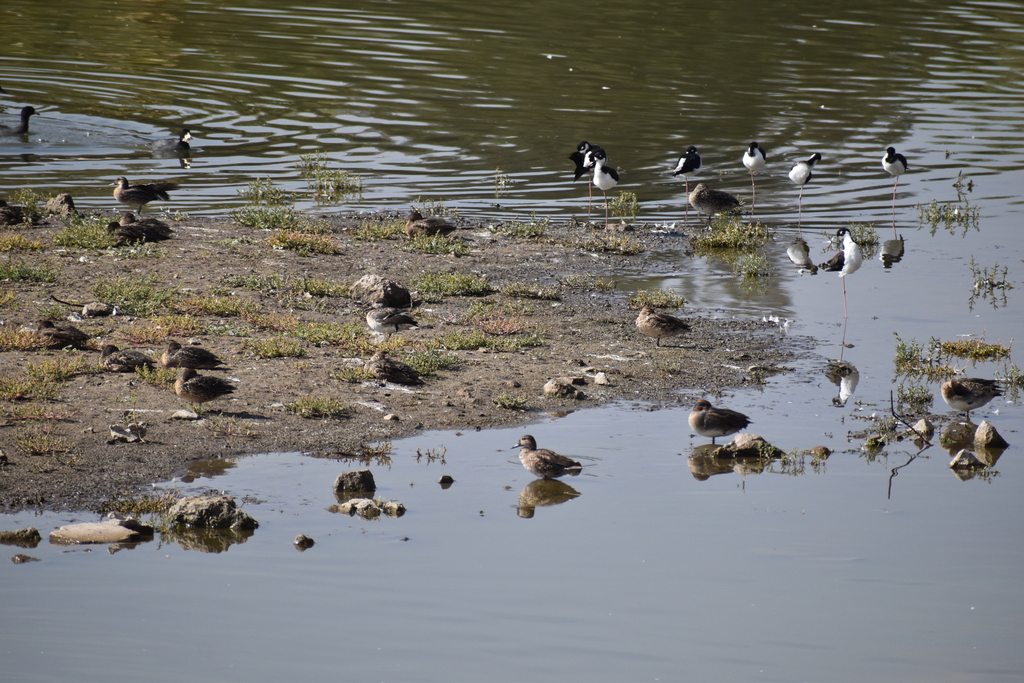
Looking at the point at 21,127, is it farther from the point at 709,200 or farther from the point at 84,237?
the point at 709,200

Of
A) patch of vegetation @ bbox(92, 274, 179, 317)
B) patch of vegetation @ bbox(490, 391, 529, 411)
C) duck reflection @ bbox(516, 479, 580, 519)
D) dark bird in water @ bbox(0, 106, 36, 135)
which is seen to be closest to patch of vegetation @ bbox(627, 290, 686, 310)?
patch of vegetation @ bbox(490, 391, 529, 411)

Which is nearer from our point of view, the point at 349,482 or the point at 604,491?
the point at 349,482

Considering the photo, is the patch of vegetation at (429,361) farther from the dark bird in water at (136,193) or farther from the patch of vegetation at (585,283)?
the dark bird in water at (136,193)

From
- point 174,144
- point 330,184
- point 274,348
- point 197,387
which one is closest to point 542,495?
point 197,387

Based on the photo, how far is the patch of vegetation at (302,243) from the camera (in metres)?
16.2

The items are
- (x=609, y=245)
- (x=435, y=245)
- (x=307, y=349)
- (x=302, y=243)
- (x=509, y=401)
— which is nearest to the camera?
(x=509, y=401)

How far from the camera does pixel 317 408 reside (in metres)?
10.1

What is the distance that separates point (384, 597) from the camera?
7.13 m

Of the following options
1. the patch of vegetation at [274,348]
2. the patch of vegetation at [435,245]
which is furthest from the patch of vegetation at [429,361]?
the patch of vegetation at [435,245]

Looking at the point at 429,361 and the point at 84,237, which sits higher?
the point at 84,237

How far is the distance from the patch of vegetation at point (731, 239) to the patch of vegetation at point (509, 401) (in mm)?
8023

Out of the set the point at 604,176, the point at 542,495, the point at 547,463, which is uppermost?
the point at 604,176

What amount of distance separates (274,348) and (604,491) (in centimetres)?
449

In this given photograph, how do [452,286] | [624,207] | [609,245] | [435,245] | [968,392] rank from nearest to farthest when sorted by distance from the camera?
[968,392], [452,286], [435,245], [609,245], [624,207]
